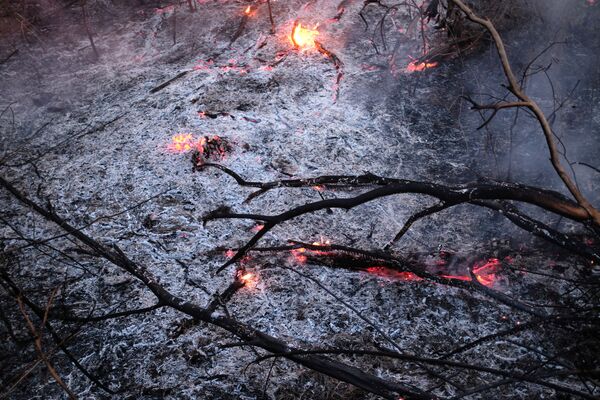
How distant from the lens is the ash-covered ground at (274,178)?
292cm

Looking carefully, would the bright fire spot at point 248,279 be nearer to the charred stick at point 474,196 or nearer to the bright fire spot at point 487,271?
the charred stick at point 474,196

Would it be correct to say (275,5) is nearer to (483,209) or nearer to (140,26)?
(140,26)

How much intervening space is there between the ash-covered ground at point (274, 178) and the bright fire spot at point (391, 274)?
0.02m

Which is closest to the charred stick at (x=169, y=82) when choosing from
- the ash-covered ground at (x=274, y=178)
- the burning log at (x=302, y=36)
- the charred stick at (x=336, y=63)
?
the ash-covered ground at (x=274, y=178)

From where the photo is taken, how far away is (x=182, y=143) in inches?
191

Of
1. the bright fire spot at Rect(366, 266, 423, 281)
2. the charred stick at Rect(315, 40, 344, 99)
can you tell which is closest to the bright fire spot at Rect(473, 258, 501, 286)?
the bright fire spot at Rect(366, 266, 423, 281)

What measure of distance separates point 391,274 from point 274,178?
5.48 ft

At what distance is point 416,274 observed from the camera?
10.9ft

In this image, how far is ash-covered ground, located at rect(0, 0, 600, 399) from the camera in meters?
2.92

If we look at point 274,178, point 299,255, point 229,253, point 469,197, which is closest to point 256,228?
point 229,253

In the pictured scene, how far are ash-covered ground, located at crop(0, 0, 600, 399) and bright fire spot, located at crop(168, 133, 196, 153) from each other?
0.05 meters

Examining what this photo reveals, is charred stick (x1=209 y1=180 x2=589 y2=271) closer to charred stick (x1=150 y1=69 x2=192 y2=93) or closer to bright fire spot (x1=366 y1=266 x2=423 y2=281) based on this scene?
bright fire spot (x1=366 y1=266 x2=423 y2=281)

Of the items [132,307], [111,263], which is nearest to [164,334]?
[132,307]

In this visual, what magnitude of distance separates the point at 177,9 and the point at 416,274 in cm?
645
